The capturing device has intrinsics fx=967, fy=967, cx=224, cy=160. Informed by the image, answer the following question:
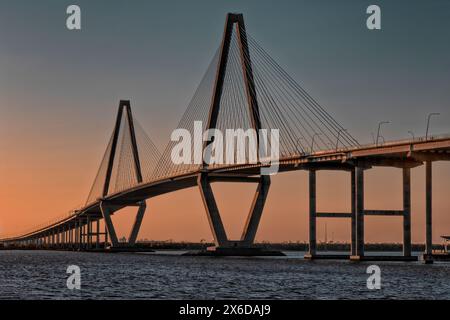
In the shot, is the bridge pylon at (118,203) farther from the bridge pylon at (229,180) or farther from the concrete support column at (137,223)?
the bridge pylon at (229,180)

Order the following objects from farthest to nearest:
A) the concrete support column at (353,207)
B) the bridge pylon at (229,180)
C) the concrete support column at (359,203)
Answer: the bridge pylon at (229,180)
the concrete support column at (353,207)
the concrete support column at (359,203)

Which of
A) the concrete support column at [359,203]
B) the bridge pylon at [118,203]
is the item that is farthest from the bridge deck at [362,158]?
the bridge pylon at [118,203]

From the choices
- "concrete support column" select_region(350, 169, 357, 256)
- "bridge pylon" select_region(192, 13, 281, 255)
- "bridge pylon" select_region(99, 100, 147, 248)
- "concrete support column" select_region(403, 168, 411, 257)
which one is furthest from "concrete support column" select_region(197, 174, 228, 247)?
"bridge pylon" select_region(99, 100, 147, 248)

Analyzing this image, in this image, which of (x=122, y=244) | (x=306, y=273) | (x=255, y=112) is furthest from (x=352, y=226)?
(x=122, y=244)

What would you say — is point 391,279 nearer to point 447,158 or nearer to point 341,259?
point 447,158

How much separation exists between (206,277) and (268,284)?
8966 mm

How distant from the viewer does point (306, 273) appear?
76438 millimetres

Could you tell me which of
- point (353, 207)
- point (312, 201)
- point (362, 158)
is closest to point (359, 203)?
point (353, 207)

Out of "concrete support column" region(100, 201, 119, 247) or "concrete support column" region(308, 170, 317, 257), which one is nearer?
"concrete support column" region(308, 170, 317, 257)

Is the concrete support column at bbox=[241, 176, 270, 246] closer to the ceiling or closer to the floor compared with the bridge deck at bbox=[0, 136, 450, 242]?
closer to the floor

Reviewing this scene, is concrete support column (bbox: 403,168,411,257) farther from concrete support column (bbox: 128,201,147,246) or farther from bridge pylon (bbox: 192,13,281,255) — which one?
concrete support column (bbox: 128,201,147,246)

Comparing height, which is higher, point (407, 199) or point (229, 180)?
point (229, 180)

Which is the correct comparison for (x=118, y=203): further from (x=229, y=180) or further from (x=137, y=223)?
(x=229, y=180)

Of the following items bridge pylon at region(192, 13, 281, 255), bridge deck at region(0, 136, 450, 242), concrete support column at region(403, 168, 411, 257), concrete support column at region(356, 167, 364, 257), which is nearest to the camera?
bridge deck at region(0, 136, 450, 242)
